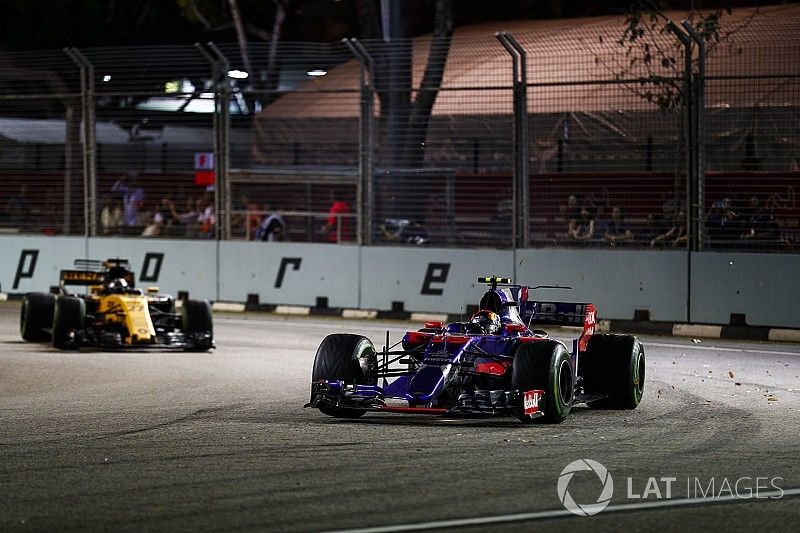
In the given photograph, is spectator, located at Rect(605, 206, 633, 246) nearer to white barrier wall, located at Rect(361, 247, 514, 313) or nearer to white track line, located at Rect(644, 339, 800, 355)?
white barrier wall, located at Rect(361, 247, 514, 313)

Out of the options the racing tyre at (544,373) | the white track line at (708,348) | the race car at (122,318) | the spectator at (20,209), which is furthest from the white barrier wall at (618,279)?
the spectator at (20,209)

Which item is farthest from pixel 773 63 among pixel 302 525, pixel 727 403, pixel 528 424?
pixel 302 525

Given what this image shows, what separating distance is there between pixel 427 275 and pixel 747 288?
15.7 feet

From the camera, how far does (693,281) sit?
19453 mm

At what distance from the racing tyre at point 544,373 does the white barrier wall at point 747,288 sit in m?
8.49

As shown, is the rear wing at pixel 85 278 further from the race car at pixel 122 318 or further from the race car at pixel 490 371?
the race car at pixel 490 371

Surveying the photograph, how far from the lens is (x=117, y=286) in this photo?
56.3 feet

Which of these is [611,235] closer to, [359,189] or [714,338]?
[714,338]

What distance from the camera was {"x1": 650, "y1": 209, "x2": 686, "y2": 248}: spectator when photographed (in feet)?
65.7

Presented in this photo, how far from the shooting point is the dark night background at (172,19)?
43.9 meters

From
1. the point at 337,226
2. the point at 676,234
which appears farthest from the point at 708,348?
the point at 337,226

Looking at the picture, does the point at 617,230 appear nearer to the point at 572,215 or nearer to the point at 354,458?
the point at 572,215

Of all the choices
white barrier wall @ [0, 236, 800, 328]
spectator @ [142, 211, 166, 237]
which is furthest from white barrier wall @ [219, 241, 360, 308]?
spectator @ [142, 211, 166, 237]

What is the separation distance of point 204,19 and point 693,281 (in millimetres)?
25946
